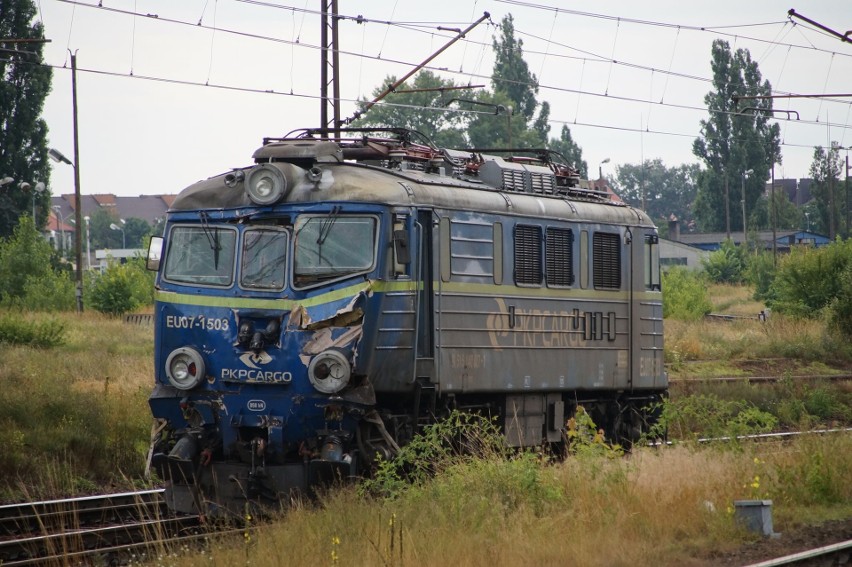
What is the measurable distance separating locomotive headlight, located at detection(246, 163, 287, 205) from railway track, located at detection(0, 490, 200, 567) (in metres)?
3.15

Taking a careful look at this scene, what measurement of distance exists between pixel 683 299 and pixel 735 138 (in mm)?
33933

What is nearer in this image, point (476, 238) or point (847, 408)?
point (476, 238)

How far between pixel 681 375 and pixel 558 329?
48.0 feet

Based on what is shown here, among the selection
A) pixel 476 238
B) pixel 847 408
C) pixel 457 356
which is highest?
pixel 476 238

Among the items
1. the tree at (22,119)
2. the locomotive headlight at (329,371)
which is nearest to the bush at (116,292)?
the tree at (22,119)

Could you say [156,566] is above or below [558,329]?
below

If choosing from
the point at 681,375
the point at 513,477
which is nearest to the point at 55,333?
the point at 681,375

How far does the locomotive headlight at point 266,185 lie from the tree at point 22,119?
4037cm

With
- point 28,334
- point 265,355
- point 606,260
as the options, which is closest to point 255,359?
point 265,355

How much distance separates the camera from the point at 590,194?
54.4ft

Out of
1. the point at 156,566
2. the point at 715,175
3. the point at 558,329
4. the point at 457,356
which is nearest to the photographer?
the point at 156,566

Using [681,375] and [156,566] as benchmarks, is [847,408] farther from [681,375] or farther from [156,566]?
[156,566]

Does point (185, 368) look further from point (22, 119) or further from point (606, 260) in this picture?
point (22, 119)

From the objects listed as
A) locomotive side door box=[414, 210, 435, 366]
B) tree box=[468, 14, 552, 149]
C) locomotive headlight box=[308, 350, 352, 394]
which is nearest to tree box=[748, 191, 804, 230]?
tree box=[468, 14, 552, 149]
